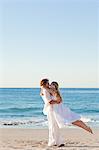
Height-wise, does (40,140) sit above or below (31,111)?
above

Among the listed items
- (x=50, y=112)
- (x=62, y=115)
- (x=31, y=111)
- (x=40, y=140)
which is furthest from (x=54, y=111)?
(x=31, y=111)

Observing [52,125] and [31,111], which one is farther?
[31,111]

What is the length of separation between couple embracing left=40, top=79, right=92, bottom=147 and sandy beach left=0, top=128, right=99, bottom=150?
30 cm

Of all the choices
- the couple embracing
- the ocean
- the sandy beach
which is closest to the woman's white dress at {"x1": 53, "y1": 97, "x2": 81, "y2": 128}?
the couple embracing

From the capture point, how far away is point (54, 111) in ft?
32.2

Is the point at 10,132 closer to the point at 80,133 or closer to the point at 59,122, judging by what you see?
the point at 80,133

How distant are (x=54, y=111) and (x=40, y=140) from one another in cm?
148

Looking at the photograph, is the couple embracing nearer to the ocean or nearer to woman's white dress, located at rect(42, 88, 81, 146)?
woman's white dress, located at rect(42, 88, 81, 146)

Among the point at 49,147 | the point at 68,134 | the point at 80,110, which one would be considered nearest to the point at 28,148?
the point at 49,147

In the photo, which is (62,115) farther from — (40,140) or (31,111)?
(31,111)

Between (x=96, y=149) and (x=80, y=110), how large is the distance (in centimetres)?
2298

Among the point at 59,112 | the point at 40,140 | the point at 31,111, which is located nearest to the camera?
the point at 59,112

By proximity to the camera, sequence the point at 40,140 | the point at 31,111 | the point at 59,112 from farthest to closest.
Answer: the point at 31,111 → the point at 40,140 → the point at 59,112

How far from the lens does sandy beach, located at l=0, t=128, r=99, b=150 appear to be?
965 cm
